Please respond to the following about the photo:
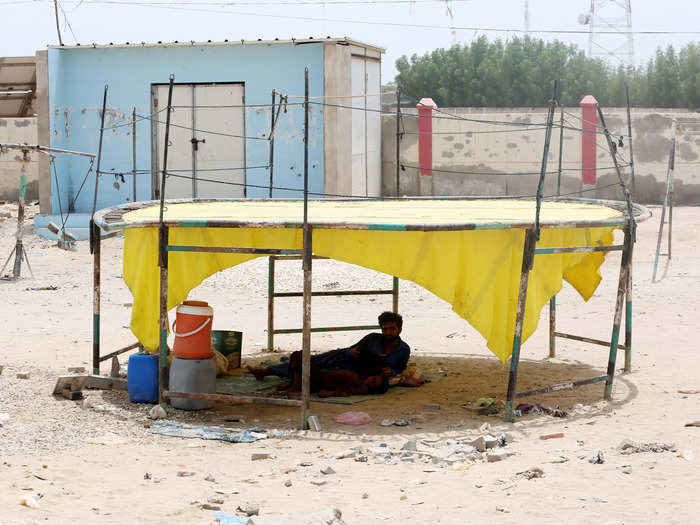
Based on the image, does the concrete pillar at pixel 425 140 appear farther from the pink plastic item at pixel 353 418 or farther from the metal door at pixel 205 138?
the pink plastic item at pixel 353 418

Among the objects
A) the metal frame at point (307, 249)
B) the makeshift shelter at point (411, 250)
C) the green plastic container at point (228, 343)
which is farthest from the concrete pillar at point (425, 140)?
the metal frame at point (307, 249)

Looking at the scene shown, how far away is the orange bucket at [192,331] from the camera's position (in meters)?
7.74

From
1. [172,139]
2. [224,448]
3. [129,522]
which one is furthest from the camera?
[172,139]

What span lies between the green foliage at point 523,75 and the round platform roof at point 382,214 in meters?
32.6

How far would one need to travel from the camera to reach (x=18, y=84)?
19453 mm

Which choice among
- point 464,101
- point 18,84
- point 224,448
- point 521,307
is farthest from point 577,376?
point 464,101

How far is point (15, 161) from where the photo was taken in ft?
80.9

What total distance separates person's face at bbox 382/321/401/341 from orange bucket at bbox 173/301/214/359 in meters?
1.67

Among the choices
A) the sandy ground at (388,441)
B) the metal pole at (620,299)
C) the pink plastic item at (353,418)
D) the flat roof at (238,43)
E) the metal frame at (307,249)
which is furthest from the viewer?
the flat roof at (238,43)

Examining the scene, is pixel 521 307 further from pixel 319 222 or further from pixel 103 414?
pixel 103 414

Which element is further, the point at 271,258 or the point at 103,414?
the point at 271,258

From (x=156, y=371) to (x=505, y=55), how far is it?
38270 mm

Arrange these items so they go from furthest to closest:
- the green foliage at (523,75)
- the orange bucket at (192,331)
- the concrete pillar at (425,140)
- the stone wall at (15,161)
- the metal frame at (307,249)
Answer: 1. the green foliage at (523,75)
2. the stone wall at (15,161)
3. the concrete pillar at (425,140)
4. the orange bucket at (192,331)
5. the metal frame at (307,249)

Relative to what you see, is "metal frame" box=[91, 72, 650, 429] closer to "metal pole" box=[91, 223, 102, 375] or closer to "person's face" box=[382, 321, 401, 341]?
"metal pole" box=[91, 223, 102, 375]
